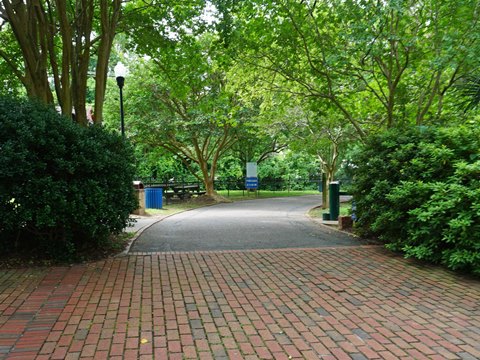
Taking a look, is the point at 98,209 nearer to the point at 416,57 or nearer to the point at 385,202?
the point at 385,202

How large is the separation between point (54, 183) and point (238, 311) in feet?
10.6

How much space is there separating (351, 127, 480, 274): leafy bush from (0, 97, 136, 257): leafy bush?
463cm

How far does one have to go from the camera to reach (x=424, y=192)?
20.9ft

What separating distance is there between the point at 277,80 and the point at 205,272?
29.3ft

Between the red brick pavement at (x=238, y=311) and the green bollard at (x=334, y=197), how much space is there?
4.44 meters

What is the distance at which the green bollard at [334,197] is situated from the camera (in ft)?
35.5

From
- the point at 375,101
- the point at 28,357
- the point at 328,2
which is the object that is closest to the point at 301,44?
the point at 328,2

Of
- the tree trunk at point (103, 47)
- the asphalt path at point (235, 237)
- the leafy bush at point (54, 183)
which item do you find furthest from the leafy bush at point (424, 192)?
the tree trunk at point (103, 47)

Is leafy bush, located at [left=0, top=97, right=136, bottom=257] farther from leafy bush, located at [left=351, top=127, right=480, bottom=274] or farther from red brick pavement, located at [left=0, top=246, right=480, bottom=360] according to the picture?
leafy bush, located at [left=351, top=127, right=480, bottom=274]

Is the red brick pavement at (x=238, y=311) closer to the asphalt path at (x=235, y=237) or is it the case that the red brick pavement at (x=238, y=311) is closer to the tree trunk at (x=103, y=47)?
the asphalt path at (x=235, y=237)

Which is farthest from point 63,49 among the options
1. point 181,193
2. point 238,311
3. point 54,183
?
point 181,193

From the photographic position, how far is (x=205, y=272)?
586 cm

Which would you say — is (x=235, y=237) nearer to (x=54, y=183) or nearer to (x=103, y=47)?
(x=54, y=183)

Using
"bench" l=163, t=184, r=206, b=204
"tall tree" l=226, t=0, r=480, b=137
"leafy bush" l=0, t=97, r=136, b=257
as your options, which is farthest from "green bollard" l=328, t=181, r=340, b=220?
"bench" l=163, t=184, r=206, b=204
